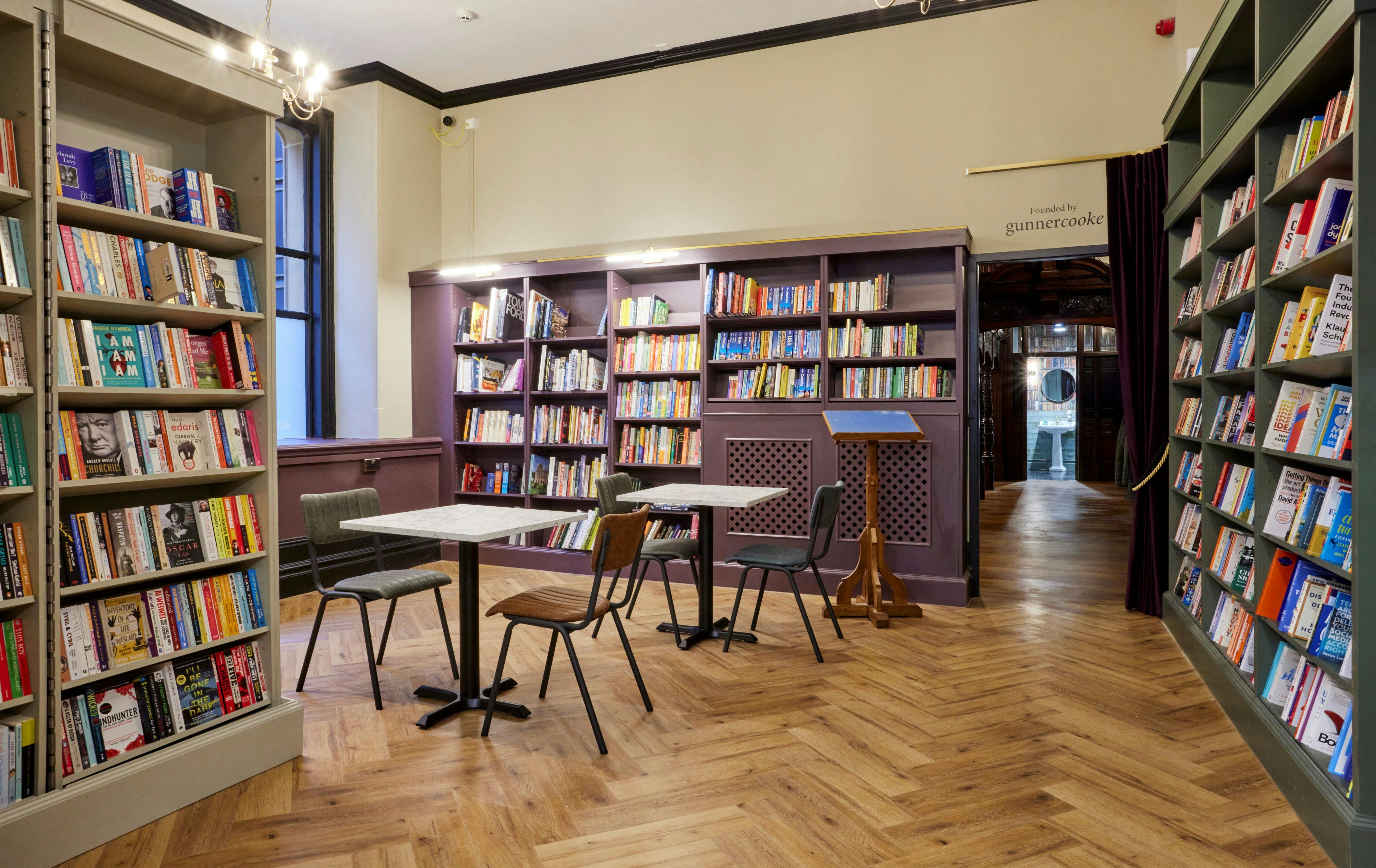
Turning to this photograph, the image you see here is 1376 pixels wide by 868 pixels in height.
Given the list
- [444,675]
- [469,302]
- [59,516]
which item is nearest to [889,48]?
[469,302]

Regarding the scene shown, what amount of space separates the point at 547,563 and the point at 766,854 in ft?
13.8

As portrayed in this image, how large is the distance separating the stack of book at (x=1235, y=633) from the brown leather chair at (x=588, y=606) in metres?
2.32

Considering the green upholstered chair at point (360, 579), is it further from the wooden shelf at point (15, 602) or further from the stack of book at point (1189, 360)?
the stack of book at point (1189, 360)

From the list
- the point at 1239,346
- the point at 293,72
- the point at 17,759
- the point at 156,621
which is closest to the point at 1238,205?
the point at 1239,346

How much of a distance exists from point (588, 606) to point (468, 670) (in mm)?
713

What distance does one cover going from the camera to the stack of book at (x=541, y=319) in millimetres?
6180

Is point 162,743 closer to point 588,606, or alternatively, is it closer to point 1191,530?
point 588,606

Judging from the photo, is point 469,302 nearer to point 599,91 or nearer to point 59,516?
point 599,91

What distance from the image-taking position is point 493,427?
21.3 feet

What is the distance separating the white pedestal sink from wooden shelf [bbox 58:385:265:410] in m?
15.2

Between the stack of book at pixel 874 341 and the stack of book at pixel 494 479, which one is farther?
the stack of book at pixel 494 479

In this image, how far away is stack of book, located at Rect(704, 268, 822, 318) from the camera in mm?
5539

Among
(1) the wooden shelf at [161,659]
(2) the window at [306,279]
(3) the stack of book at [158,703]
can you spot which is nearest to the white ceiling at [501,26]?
(2) the window at [306,279]

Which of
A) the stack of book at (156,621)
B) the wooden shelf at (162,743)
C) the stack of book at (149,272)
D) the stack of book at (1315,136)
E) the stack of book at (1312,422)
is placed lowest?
the wooden shelf at (162,743)
